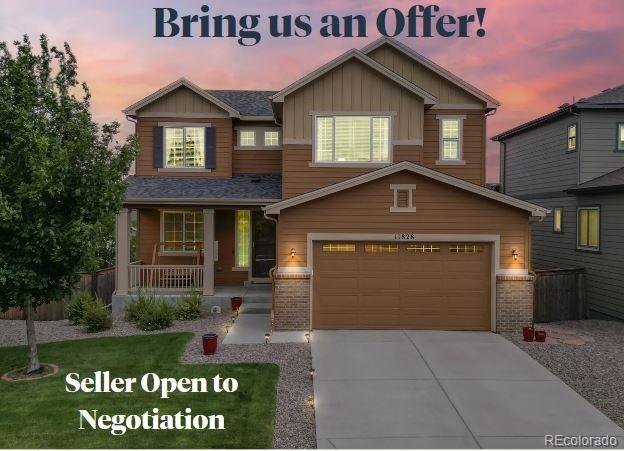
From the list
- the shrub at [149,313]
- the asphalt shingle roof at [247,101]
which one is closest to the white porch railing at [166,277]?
the shrub at [149,313]

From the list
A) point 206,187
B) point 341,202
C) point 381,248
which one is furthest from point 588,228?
Result: point 206,187

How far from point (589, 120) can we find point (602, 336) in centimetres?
821

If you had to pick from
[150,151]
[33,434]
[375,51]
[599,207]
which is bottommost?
[33,434]

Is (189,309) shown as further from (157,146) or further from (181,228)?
(157,146)

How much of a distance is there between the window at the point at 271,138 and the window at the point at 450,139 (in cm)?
636

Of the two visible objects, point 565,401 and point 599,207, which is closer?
point 565,401

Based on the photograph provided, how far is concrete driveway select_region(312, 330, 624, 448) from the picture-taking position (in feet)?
22.9

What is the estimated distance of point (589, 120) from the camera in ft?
55.8

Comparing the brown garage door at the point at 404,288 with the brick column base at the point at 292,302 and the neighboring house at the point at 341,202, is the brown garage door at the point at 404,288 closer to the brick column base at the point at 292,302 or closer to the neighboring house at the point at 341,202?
the neighboring house at the point at 341,202

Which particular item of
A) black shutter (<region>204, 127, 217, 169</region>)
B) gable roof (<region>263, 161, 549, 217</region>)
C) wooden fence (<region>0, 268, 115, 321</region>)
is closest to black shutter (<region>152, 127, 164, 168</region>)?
black shutter (<region>204, 127, 217, 169</region>)

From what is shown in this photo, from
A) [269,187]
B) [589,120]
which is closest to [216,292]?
[269,187]

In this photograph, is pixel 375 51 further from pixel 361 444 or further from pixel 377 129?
pixel 361 444

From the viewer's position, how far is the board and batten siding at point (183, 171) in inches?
704

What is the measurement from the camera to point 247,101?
19891 mm
